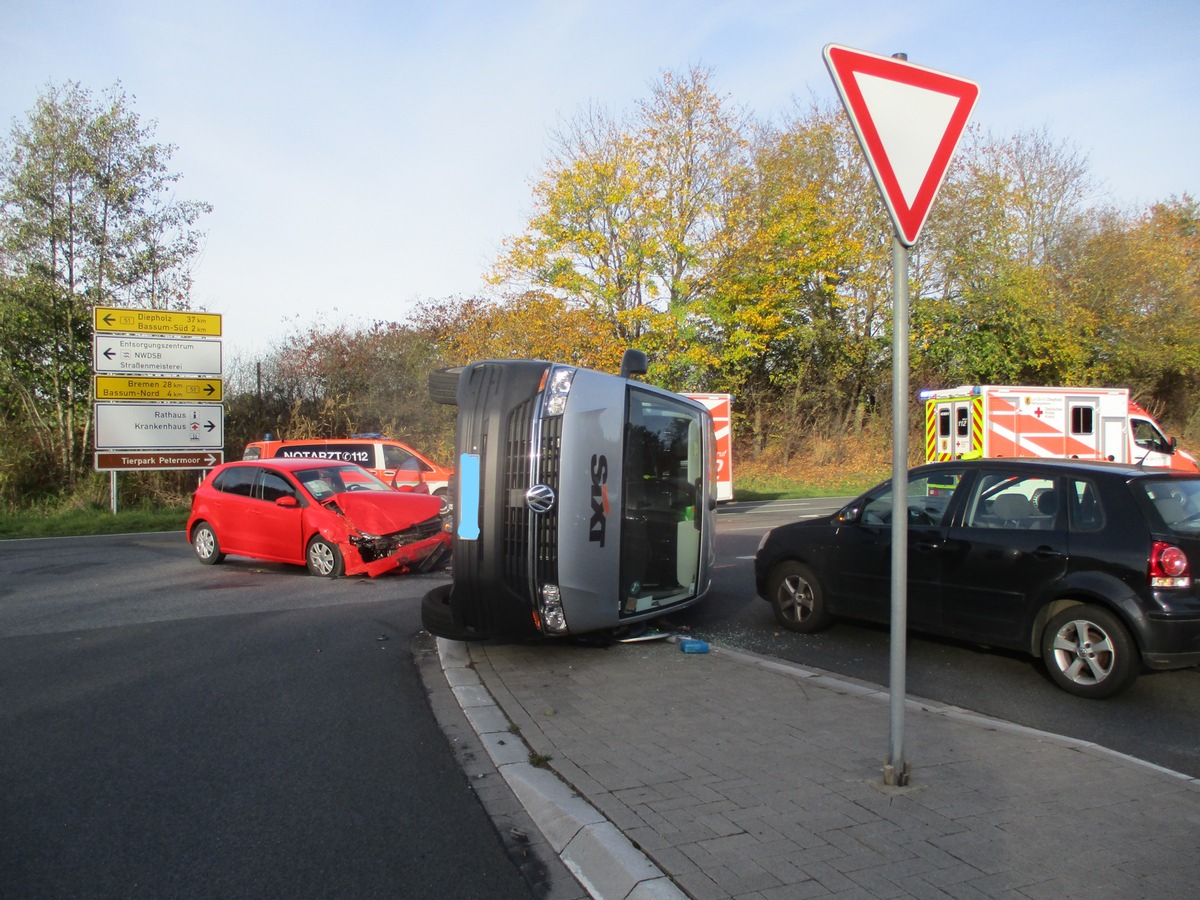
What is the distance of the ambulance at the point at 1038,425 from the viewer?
68.4 ft

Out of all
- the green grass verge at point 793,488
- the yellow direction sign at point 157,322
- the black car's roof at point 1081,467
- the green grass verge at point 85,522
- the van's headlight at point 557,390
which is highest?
the yellow direction sign at point 157,322

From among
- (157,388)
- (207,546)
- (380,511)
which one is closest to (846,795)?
(380,511)

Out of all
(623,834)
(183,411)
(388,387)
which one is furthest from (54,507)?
(623,834)

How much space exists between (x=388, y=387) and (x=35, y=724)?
26.6 metres

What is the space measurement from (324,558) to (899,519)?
368 inches

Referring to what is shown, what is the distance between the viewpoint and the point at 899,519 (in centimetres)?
430

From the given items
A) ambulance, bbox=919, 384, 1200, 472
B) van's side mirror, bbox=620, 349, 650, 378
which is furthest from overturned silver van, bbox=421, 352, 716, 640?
ambulance, bbox=919, 384, 1200, 472

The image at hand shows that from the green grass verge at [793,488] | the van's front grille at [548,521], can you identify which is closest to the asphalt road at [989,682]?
the van's front grille at [548,521]

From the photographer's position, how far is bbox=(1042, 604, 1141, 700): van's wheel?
20.4 feet

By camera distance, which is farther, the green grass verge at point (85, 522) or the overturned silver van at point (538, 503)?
the green grass verge at point (85, 522)

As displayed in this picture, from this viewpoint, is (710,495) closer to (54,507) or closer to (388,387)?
(54,507)

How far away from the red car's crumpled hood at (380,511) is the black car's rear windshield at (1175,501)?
8440 millimetres

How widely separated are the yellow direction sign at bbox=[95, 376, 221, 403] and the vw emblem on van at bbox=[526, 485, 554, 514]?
18.2 metres

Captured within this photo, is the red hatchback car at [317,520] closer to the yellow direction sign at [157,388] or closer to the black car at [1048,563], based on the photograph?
the black car at [1048,563]
